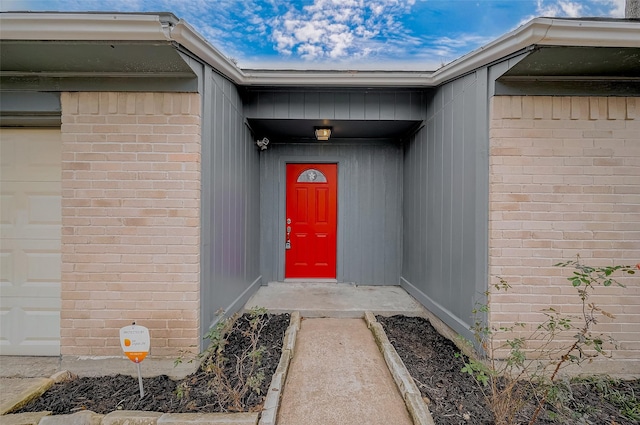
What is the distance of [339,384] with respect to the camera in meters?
2.25

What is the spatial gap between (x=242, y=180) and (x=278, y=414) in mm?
2551

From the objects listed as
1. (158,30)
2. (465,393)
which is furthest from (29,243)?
(465,393)

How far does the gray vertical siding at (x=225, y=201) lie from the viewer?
2555 mm

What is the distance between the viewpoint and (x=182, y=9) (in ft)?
9.71

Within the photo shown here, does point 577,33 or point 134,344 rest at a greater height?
point 577,33

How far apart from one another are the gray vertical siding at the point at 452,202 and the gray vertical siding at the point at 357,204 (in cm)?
63

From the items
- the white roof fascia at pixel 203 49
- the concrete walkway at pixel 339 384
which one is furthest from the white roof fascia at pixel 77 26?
the concrete walkway at pixel 339 384

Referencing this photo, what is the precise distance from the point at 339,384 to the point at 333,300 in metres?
1.63

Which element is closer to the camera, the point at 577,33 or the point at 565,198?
the point at 577,33

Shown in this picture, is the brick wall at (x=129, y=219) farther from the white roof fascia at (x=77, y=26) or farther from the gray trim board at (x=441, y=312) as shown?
the gray trim board at (x=441, y=312)

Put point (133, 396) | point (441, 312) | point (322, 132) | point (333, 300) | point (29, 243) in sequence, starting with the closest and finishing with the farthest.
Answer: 1. point (133, 396)
2. point (29, 243)
3. point (441, 312)
4. point (333, 300)
5. point (322, 132)

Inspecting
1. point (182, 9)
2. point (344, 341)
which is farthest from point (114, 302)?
point (182, 9)

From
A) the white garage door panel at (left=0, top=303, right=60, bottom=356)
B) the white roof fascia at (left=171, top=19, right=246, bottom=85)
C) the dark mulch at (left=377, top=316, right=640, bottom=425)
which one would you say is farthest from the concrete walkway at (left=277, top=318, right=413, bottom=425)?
the white roof fascia at (left=171, top=19, right=246, bottom=85)

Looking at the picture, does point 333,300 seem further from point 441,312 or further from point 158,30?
point 158,30
